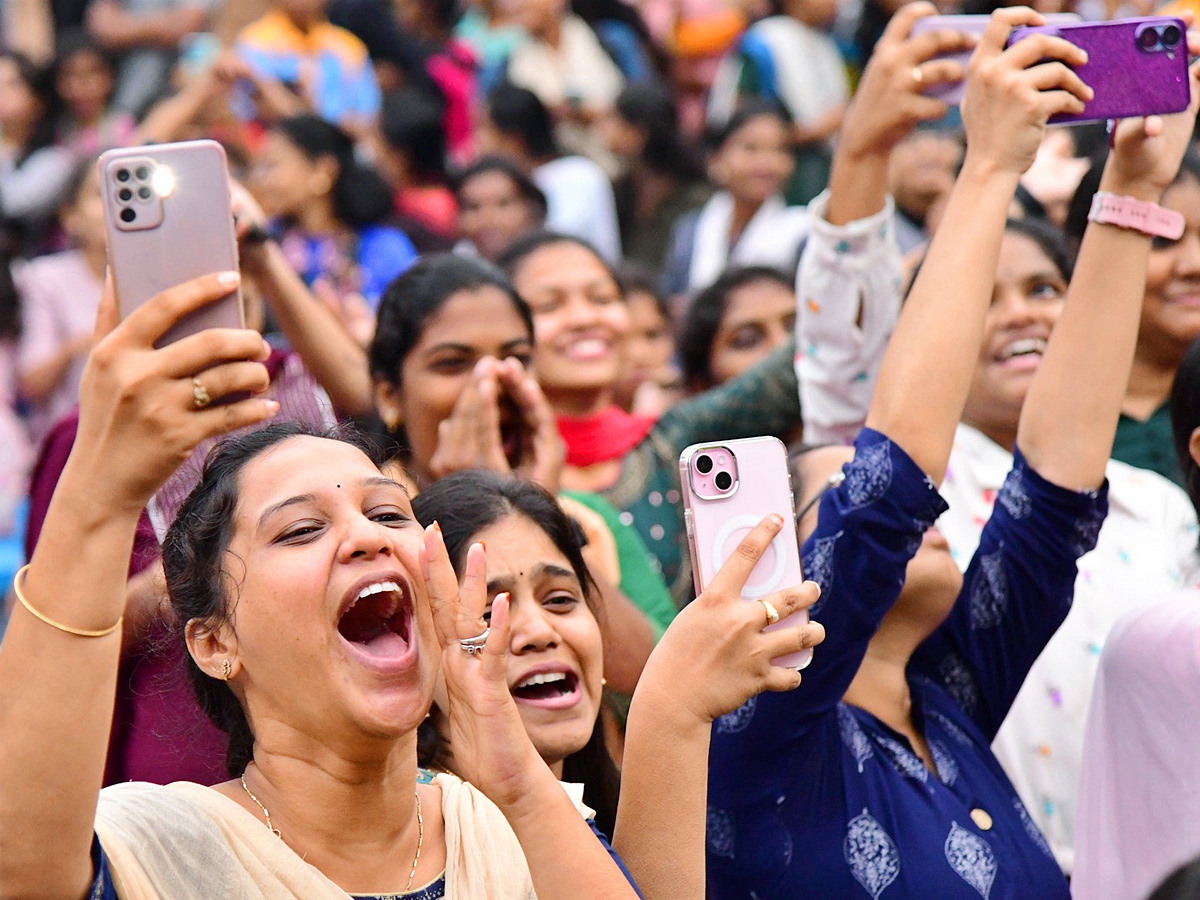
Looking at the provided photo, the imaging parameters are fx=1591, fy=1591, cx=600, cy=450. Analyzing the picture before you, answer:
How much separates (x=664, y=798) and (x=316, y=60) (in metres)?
6.60

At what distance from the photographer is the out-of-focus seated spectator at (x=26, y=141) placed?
25.5 feet

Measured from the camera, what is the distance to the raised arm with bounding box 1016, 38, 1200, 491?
2551 mm

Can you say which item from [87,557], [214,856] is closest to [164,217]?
[87,557]

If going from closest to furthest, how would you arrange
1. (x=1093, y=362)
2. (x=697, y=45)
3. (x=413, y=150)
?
(x=1093, y=362) < (x=413, y=150) < (x=697, y=45)

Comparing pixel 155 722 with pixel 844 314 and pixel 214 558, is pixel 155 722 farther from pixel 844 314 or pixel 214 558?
pixel 844 314

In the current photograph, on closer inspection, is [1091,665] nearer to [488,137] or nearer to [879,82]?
[879,82]

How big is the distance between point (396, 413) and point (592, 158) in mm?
4901

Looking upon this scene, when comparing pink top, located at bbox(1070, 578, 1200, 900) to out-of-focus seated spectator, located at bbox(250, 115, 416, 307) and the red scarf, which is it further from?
out-of-focus seated spectator, located at bbox(250, 115, 416, 307)

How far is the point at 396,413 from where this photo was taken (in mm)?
3350

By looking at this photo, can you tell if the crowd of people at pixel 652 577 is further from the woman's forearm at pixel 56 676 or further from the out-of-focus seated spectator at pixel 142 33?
the out-of-focus seated spectator at pixel 142 33

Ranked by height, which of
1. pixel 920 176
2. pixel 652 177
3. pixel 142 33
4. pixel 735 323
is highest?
pixel 920 176

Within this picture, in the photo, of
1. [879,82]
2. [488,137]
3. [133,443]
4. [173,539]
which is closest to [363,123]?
[488,137]

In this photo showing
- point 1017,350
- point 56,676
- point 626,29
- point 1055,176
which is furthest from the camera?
point 626,29

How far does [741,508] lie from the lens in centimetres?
198
